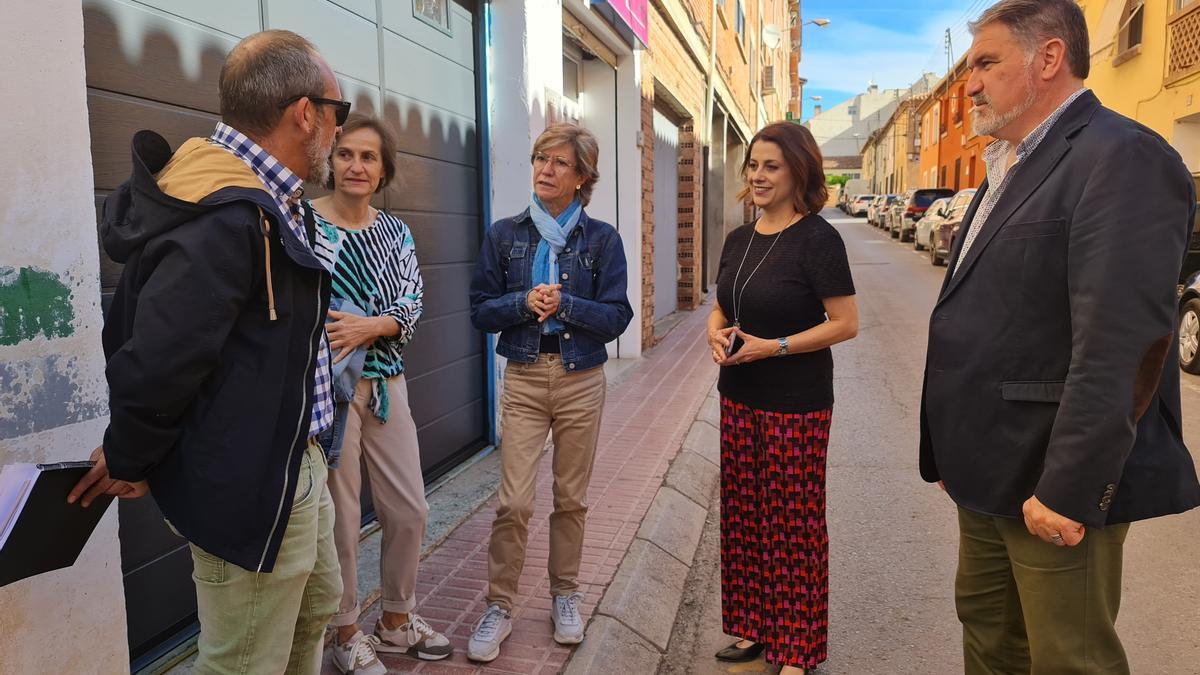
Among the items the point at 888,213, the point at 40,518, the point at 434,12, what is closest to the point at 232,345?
the point at 40,518

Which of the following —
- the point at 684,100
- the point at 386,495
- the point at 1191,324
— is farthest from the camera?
the point at 684,100

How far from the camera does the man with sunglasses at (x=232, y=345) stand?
5.31 ft

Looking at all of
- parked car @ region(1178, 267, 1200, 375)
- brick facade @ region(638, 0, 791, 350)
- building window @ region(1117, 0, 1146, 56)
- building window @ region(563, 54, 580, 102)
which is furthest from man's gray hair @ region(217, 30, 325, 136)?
building window @ region(1117, 0, 1146, 56)

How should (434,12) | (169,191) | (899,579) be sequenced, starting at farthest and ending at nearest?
(434,12), (899,579), (169,191)

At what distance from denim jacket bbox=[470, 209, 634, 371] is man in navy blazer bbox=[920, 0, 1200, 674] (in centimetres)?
128

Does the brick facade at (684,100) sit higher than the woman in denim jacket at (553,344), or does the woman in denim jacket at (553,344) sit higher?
the brick facade at (684,100)

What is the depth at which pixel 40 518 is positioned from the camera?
169 cm

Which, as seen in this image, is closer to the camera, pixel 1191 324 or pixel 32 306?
pixel 32 306

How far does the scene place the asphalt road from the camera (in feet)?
10.9

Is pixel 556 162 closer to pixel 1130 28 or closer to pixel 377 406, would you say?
pixel 377 406

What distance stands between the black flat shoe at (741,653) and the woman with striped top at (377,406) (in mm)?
1071

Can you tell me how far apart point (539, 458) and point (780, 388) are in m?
0.93

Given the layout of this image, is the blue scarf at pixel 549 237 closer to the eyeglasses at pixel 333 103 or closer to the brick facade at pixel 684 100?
the eyeglasses at pixel 333 103

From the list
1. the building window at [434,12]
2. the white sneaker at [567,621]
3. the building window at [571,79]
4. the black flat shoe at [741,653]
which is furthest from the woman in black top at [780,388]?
the building window at [571,79]
